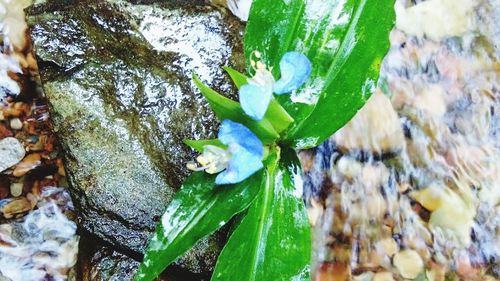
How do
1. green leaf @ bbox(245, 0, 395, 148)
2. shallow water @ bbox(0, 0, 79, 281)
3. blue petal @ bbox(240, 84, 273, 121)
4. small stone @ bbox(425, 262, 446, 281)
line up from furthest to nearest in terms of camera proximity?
shallow water @ bbox(0, 0, 79, 281)
small stone @ bbox(425, 262, 446, 281)
green leaf @ bbox(245, 0, 395, 148)
blue petal @ bbox(240, 84, 273, 121)

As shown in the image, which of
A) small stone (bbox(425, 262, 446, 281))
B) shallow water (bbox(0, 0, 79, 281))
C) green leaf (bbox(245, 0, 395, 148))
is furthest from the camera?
shallow water (bbox(0, 0, 79, 281))

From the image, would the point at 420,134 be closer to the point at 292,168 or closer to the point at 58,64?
the point at 292,168

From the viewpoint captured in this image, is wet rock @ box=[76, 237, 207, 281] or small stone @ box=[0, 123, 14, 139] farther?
small stone @ box=[0, 123, 14, 139]

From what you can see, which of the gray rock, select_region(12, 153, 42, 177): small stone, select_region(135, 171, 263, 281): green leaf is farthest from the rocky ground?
select_region(12, 153, 42, 177): small stone

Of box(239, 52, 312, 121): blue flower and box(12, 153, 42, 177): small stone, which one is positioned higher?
box(239, 52, 312, 121): blue flower

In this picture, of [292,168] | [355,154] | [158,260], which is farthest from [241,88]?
[355,154]

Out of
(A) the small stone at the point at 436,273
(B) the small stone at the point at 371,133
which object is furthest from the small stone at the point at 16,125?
(A) the small stone at the point at 436,273

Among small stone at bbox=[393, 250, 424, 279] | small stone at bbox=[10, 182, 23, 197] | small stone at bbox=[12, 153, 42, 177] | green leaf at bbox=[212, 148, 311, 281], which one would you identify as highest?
small stone at bbox=[12, 153, 42, 177]

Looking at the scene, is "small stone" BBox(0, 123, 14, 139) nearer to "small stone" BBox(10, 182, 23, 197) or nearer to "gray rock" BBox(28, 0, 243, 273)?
"small stone" BBox(10, 182, 23, 197)
